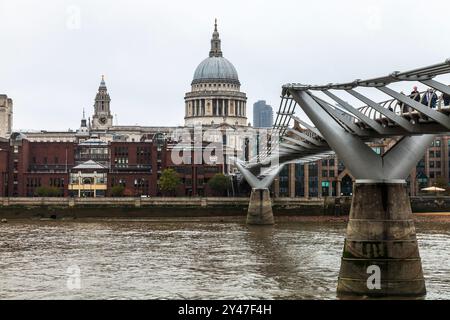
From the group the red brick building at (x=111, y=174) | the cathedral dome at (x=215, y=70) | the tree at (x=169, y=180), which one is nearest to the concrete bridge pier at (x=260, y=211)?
the tree at (x=169, y=180)

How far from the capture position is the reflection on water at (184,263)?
31156 millimetres

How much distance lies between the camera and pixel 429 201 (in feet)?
317

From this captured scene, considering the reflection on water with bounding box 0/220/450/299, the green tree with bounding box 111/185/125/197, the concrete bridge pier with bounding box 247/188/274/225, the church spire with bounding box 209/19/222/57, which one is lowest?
the reflection on water with bounding box 0/220/450/299

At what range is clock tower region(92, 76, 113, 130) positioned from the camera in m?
184

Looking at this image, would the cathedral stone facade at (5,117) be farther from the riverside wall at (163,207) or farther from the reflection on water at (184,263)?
the reflection on water at (184,263)

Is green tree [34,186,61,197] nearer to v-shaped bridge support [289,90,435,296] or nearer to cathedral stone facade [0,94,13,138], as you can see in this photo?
cathedral stone facade [0,94,13,138]

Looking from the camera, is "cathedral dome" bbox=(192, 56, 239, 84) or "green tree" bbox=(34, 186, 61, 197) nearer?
"green tree" bbox=(34, 186, 61, 197)

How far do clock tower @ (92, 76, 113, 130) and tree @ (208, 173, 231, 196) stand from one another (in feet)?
244

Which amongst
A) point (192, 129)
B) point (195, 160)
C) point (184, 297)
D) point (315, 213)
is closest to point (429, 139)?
point (184, 297)

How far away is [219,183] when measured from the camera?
112 meters

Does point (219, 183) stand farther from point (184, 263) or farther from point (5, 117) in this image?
point (5, 117)

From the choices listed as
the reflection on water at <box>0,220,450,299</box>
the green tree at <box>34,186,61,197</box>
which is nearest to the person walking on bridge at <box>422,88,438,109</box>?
the reflection on water at <box>0,220,450,299</box>
